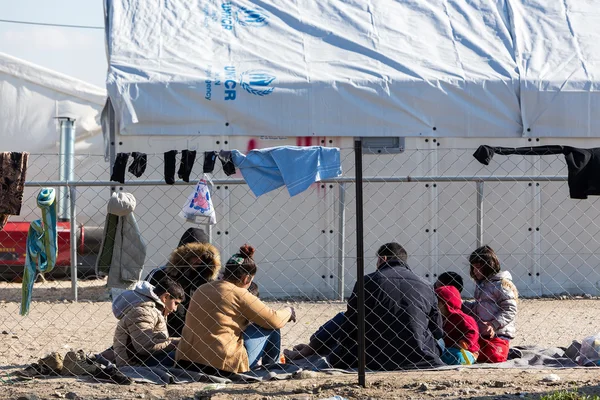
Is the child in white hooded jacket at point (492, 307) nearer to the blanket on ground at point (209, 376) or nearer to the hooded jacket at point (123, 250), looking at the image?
the blanket on ground at point (209, 376)

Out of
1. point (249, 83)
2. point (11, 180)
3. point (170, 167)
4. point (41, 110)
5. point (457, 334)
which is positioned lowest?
point (457, 334)

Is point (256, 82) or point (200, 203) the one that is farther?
point (256, 82)

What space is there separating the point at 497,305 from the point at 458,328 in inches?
16.5

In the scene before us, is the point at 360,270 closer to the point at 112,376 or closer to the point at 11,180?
the point at 112,376

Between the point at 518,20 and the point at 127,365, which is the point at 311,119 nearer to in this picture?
the point at 518,20

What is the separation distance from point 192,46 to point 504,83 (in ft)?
12.4

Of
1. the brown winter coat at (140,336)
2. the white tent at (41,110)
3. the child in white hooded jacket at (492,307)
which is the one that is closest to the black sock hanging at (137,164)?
the brown winter coat at (140,336)

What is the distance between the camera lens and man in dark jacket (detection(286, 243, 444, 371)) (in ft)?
20.5

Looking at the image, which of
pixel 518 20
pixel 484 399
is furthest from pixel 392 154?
pixel 484 399

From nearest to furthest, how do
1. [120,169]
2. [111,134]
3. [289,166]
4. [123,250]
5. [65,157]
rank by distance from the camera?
[289,166]
[120,169]
[123,250]
[111,134]
[65,157]

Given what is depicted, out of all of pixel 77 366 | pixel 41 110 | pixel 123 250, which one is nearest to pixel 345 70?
pixel 123 250

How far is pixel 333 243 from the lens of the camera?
1054 cm

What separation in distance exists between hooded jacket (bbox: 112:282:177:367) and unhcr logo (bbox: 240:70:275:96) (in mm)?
4533

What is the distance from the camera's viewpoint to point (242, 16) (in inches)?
451
